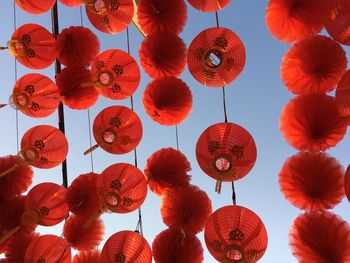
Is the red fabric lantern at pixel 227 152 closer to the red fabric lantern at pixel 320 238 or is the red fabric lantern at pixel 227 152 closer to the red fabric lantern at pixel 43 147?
the red fabric lantern at pixel 320 238

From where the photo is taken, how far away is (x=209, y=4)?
359cm

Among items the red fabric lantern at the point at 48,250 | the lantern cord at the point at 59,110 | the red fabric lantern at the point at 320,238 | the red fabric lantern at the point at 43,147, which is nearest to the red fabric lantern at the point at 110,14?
the red fabric lantern at the point at 43,147

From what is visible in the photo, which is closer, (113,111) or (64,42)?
(113,111)

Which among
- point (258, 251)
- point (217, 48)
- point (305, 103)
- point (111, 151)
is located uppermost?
point (217, 48)

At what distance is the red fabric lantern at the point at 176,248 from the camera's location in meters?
3.33

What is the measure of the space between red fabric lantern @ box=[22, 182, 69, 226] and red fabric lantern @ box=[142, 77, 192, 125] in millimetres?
1210

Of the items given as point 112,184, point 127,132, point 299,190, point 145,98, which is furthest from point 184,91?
point 299,190

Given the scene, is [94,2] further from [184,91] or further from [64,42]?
[184,91]

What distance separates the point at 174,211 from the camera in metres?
3.59

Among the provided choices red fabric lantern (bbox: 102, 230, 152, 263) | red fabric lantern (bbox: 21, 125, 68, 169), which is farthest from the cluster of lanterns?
red fabric lantern (bbox: 21, 125, 68, 169)

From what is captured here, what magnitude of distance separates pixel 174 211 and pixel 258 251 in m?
0.87

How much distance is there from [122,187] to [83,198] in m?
0.64

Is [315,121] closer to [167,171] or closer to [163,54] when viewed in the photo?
[167,171]

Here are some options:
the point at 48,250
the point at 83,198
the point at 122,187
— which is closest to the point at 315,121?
the point at 122,187
